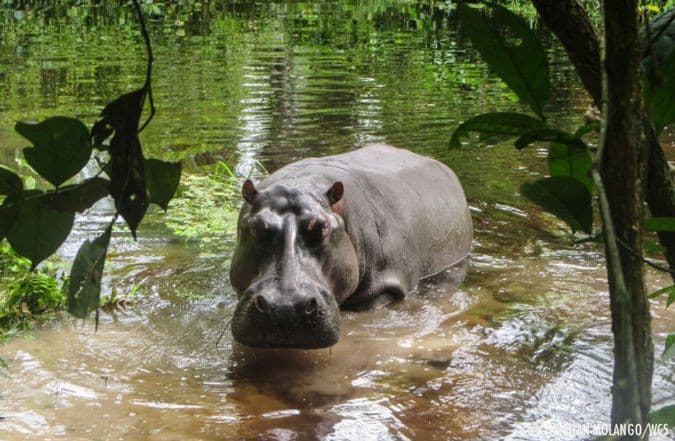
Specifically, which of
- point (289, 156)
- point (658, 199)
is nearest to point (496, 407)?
point (658, 199)

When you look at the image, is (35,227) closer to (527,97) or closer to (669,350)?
(527,97)

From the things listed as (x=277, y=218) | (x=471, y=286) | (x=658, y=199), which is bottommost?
(x=471, y=286)

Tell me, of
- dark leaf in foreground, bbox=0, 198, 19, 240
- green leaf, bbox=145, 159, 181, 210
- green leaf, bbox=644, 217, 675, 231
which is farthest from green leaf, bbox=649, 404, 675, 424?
dark leaf in foreground, bbox=0, 198, 19, 240

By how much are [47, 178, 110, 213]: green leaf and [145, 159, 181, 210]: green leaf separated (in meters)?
0.08

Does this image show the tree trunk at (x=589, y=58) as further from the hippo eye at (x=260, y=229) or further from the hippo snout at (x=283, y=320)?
the hippo eye at (x=260, y=229)

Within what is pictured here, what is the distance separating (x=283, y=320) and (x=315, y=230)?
24.7 inches

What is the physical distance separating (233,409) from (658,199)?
7.95 ft

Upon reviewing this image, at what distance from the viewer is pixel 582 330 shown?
425cm

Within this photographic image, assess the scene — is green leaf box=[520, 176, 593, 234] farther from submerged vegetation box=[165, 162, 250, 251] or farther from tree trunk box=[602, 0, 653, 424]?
submerged vegetation box=[165, 162, 250, 251]

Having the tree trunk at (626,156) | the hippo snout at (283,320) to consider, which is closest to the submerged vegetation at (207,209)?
the hippo snout at (283,320)

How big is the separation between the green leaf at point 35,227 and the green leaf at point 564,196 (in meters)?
0.54

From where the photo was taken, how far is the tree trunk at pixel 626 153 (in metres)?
0.95

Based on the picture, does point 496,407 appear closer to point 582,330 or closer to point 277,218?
point 582,330

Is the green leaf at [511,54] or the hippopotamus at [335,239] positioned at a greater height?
the green leaf at [511,54]
